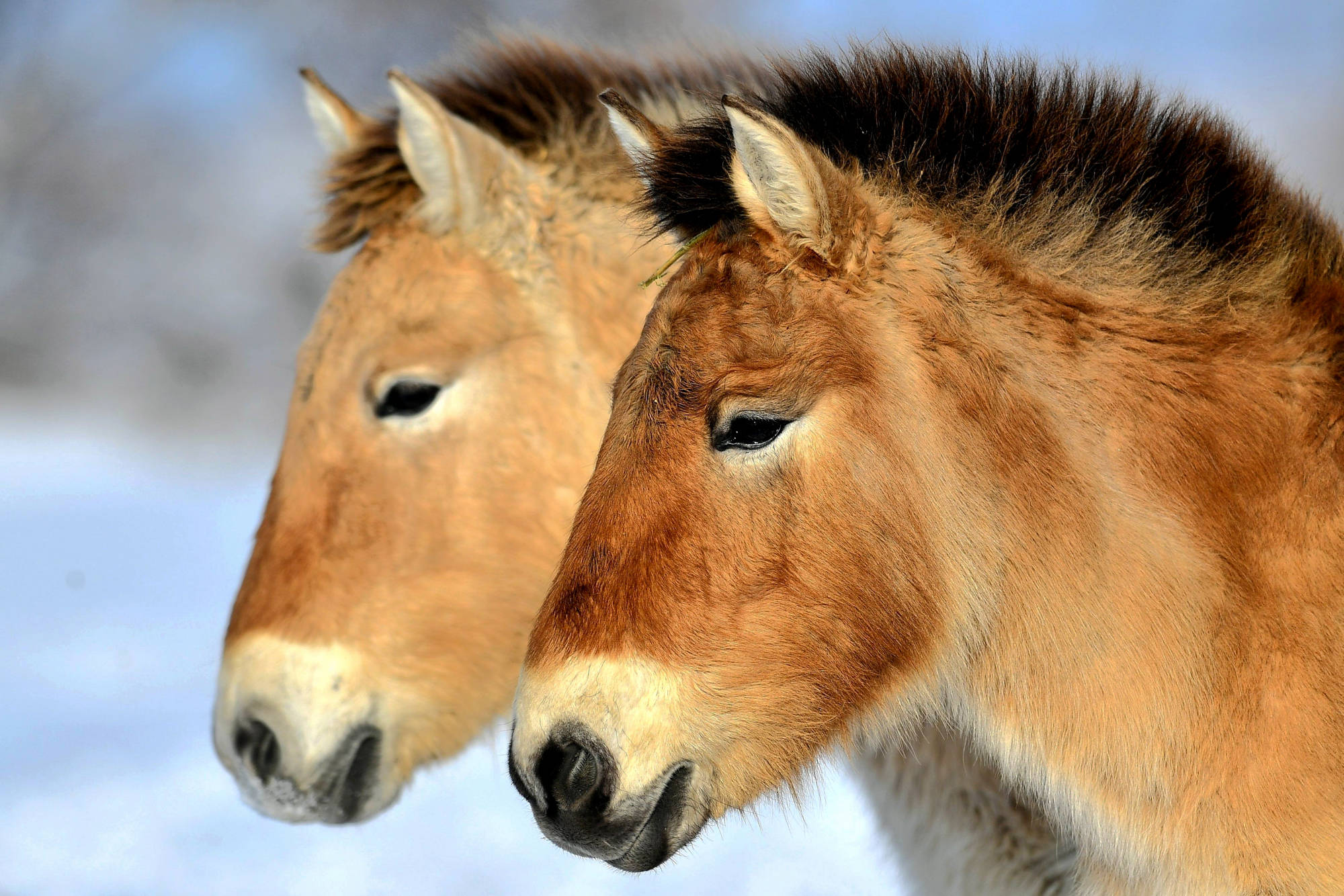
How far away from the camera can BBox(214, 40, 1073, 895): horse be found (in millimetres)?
3041

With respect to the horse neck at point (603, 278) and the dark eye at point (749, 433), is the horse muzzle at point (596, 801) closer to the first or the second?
the dark eye at point (749, 433)

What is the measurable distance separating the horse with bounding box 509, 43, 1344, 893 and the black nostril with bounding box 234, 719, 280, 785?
138 cm

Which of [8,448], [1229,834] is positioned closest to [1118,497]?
[1229,834]

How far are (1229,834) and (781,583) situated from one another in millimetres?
897

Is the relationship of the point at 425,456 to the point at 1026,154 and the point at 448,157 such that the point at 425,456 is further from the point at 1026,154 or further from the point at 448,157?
the point at 1026,154

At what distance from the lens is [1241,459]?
2008mm

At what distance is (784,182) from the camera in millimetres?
1938

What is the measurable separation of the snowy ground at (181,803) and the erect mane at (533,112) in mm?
1735

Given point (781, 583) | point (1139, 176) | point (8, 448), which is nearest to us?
point (781, 583)

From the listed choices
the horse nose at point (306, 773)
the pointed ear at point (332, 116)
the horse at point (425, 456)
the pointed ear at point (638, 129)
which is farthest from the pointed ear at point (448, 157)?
the horse nose at point (306, 773)

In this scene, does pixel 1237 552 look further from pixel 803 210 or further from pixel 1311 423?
pixel 803 210

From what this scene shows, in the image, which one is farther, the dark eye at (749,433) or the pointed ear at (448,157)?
the pointed ear at (448,157)

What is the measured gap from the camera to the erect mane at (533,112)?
3467 mm

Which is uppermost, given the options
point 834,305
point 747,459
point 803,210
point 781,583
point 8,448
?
point 803,210
